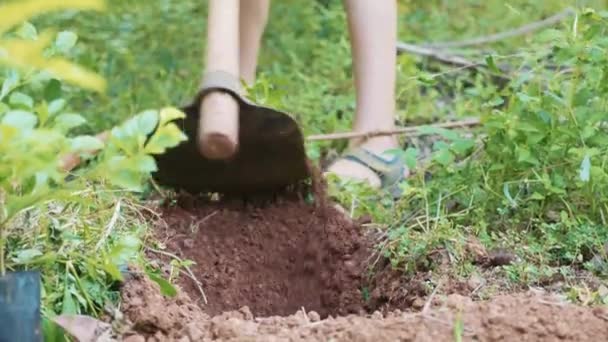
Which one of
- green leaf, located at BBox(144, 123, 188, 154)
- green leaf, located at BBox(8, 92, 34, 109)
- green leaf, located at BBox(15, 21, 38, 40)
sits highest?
green leaf, located at BBox(15, 21, 38, 40)

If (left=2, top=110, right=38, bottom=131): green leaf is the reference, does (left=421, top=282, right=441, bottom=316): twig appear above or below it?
below

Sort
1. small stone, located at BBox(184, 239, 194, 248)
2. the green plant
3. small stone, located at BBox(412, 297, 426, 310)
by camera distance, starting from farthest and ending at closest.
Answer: small stone, located at BBox(184, 239, 194, 248)
small stone, located at BBox(412, 297, 426, 310)
the green plant

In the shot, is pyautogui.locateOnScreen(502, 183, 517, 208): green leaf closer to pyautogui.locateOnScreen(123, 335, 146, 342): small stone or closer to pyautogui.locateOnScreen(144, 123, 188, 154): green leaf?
pyautogui.locateOnScreen(123, 335, 146, 342): small stone

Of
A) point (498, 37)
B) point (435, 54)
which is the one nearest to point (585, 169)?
point (435, 54)

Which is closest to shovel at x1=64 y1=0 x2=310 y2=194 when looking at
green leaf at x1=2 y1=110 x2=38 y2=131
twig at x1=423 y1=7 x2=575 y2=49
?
green leaf at x1=2 y1=110 x2=38 y2=131

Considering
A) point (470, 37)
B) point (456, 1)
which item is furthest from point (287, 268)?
point (456, 1)

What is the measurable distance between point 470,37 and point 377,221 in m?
2.66

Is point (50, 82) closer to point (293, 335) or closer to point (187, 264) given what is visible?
point (187, 264)

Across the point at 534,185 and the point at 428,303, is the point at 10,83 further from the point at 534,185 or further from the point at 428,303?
the point at 534,185

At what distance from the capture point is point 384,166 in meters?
2.87

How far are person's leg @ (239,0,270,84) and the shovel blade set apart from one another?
0.63m

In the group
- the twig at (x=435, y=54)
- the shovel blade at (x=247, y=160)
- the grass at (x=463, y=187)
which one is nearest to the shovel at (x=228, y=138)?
the shovel blade at (x=247, y=160)

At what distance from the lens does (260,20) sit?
319 cm

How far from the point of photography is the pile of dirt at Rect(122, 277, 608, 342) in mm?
1604
